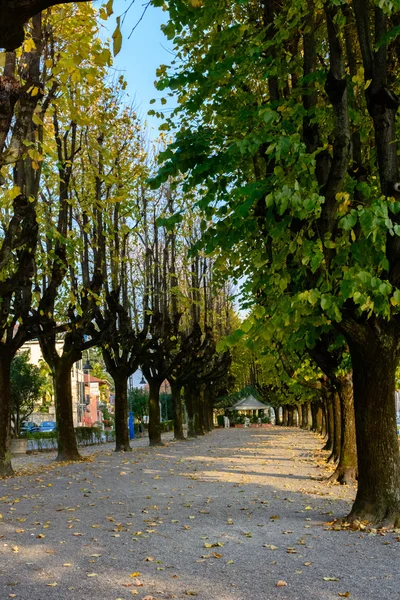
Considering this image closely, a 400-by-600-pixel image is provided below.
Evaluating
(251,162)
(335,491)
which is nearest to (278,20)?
(251,162)

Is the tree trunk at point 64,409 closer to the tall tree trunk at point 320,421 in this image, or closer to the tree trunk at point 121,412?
the tree trunk at point 121,412

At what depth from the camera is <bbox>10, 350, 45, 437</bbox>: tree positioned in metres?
43.2

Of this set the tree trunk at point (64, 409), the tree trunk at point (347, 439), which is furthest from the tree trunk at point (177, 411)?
the tree trunk at point (347, 439)

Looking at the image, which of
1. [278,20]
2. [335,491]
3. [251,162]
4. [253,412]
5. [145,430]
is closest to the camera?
[278,20]

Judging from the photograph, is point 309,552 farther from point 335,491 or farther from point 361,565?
point 335,491

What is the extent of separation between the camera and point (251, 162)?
11.8m

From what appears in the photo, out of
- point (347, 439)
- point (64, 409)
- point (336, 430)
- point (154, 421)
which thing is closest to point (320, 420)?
point (154, 421)

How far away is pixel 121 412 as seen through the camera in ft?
90.5

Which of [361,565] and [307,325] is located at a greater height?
[307,325]

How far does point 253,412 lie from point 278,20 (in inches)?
3322

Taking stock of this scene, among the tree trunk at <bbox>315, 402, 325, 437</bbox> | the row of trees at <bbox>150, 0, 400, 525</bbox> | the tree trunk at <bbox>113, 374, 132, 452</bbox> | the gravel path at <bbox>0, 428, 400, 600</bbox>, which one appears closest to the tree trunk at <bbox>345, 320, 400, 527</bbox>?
the row of trees at <bbox>150, 0, 400, 525</bbox>

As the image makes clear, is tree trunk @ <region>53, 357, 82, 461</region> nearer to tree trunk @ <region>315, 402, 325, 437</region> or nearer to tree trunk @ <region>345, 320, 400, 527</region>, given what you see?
tree trunk @ <region>345, 320, 400, 527</region>

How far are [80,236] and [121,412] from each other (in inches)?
307

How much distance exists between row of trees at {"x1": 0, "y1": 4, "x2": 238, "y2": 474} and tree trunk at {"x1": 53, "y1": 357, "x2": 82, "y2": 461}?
0.13 ft
